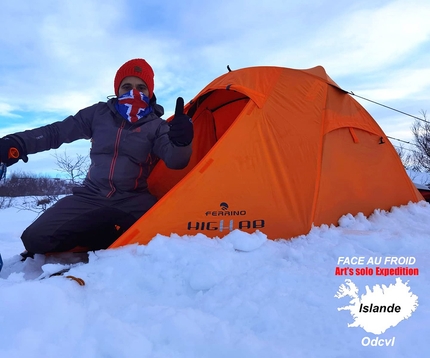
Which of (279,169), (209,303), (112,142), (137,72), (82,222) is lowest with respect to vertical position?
(209,303)

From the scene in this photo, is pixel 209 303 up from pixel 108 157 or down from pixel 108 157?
down

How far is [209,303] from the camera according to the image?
5.08ft

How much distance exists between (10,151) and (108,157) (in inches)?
26.4

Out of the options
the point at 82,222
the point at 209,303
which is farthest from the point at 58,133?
the point at 209,303

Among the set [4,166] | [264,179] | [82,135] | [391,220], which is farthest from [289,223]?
[4,166]

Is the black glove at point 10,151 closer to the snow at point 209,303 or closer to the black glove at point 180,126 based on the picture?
the snow at point 209,303

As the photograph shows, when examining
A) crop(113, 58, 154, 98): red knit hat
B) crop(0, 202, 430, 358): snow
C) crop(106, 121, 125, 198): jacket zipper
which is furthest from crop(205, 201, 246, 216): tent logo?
crop(113, 58, 154, 98): red knit hat

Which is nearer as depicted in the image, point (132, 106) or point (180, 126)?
point (180, 126)

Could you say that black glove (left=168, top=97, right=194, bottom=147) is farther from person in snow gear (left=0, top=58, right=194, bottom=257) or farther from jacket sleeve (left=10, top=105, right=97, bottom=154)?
jacket sleeve (left=10, top=105, right=97, bottom=154)

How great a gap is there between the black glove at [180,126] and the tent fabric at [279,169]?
251mm

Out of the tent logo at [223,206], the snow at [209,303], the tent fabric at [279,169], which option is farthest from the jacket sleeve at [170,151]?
the snow at [209,303]

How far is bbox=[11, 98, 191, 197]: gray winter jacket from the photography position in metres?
2.59

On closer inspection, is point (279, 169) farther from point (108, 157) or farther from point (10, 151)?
point (10, 151)

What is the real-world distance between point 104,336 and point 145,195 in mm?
1565
